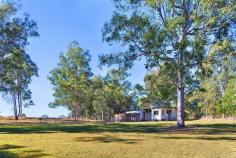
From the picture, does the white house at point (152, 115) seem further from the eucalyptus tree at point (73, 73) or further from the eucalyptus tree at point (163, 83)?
the eucalyptus tree at point (163, 83)

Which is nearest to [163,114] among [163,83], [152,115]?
[152,115]

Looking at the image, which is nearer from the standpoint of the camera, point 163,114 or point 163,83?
point 163,83

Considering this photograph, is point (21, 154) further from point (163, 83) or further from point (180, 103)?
point (163, 83)

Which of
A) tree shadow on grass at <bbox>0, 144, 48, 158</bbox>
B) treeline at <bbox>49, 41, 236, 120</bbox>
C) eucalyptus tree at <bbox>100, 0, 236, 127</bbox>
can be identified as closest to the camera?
tree shadow on grass at <bbox>0, 144, 48, 158</bbox>

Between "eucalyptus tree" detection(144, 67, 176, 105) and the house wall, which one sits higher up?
"eucalyptus tree" detection(144, 67, 176, 105)

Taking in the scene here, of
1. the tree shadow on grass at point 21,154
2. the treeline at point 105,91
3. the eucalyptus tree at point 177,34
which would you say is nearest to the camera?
the tree shadow on grass at point 21,154

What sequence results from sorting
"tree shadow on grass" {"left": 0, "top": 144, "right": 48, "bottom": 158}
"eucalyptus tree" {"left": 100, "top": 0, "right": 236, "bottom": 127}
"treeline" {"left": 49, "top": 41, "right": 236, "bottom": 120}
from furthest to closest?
1. "treeline" {"left": 49, "top": 41, "right": 236, "bottom": 120}
2. "eucalyptus tree" {"left": 100, "top": 0, "right": 236, "bottom": 127}
3. "tree shadow on grass" {"left": 0, "top": 144, "right": 48, "bottom": 158}

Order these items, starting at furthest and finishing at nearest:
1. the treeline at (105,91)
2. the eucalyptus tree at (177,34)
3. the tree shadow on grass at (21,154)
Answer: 1. the treeline at (105,91)
2. the eucalyptus tree at (177,34)
3. the tree shadow on grass at (21,154)

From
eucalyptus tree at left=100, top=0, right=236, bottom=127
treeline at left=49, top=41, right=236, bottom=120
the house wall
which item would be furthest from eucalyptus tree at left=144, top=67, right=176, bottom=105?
the house wall

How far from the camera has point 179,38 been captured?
38.6 m

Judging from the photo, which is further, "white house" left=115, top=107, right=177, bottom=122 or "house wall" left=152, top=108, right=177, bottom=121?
"white house" left=115, top=107, right=177, bottom=122

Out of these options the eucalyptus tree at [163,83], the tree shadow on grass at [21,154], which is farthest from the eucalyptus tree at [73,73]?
the tree shadow on grass at [21,154]

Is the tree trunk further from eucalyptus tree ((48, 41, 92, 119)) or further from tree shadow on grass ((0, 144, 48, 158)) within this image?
eucalyptus tree ((48, 41, 92, 119))

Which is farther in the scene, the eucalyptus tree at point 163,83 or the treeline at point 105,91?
the treeline at point 105,91
